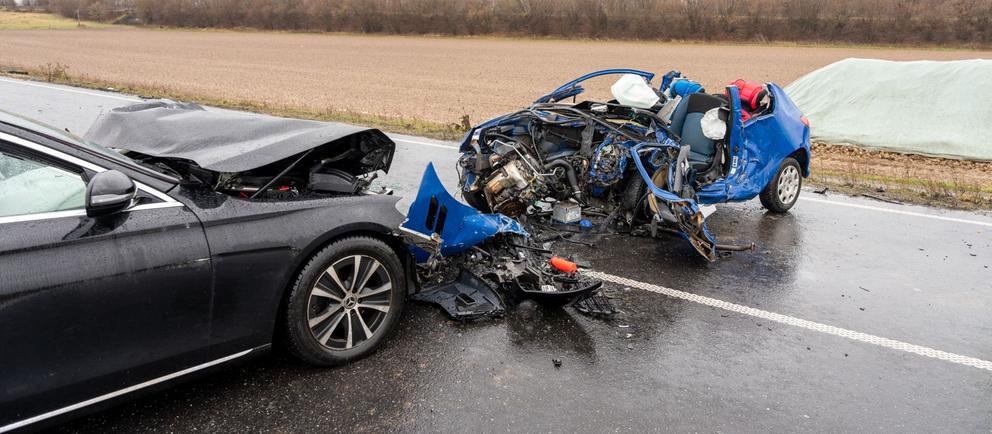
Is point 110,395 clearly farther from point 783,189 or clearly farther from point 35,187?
point 783,189

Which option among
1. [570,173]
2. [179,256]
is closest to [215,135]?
[179,256]

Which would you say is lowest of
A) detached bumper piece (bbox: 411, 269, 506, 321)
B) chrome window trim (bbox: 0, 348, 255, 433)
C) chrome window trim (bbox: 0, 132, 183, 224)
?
detached bumper piece (bbox: 411, 269, 506, 321)

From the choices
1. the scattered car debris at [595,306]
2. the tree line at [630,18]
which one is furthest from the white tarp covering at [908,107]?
the tree line at [630,18]

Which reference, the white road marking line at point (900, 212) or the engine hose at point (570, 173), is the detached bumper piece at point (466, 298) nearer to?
the engine hose at point (570, 173)

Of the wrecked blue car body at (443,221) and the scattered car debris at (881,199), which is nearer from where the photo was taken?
the wrecked blue car body at (443,221)

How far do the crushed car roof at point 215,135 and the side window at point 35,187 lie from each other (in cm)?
62

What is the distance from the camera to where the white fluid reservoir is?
281 inches

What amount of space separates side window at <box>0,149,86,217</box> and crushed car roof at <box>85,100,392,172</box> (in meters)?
0.62

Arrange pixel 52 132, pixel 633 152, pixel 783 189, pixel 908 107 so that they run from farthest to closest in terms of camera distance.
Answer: pixel 908 107
pixel 783 189
pixel 633 152
pixel 52 132

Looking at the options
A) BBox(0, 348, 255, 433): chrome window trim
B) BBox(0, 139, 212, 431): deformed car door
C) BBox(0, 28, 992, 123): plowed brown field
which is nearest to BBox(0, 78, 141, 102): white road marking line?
BBox(0, 28, 992, 123): plowed brown field

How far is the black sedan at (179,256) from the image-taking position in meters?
2.72

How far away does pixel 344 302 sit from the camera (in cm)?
370

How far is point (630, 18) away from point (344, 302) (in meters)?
68.1

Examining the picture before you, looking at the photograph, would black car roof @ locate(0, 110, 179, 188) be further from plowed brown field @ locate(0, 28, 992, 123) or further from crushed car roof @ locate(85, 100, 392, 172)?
plowed brown field @ locate(0, 28, 992, 123)
